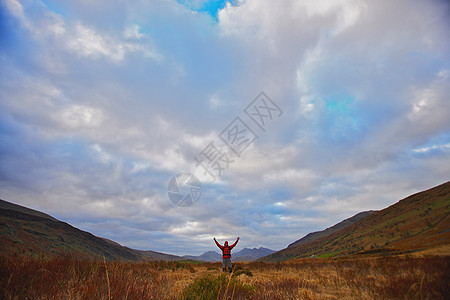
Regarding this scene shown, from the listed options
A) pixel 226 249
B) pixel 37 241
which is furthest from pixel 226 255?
pixel 37 241

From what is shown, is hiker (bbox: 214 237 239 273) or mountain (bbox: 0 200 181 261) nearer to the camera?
mountain (bbox: 0 200 181 261)

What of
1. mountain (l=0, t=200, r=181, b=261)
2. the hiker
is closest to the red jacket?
the hiker

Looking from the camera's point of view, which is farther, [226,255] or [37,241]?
[37,241]

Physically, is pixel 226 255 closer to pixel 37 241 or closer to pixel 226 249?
pixel 226 249

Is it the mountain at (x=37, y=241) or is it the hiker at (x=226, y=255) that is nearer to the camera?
the mountain at (x=37, y=241)

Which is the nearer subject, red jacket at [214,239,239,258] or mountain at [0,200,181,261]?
mountain at [0,200,181,261]

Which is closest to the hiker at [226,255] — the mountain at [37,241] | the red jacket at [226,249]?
the red jacket at [226,249]

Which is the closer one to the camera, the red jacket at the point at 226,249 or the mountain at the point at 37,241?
the mountain at the point at 37,241

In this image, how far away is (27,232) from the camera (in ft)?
166

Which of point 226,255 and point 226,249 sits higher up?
point 226,249

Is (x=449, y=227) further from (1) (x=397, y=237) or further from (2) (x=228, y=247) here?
(2) (x=228, y=247)

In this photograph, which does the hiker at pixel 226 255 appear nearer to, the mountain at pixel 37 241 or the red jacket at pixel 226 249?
the red jacket at pixel 226 249

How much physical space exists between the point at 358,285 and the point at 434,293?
316 cm

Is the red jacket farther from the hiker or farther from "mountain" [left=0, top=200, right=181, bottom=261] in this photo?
"mountain" [left=0, top=200, right=181, bottom=261]
